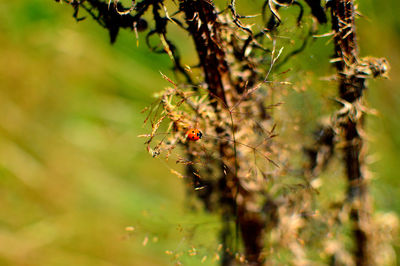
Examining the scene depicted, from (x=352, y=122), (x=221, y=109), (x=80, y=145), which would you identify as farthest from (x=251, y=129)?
(x=80, y=145)

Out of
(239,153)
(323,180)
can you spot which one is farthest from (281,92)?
(323,180)

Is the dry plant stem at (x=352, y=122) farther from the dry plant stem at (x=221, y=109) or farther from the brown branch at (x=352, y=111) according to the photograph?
the dry plant stem at (x=221, y=109)

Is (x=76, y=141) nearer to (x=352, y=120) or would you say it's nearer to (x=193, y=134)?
(x=193, y=134)

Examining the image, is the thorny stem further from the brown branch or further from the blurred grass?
the blurred grass

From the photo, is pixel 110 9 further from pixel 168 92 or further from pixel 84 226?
pixel 84 226

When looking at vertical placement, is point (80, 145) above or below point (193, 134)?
above

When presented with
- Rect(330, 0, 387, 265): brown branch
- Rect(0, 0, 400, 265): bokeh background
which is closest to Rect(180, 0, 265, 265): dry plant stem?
Rect(330, 0, 387, 265): brown branch

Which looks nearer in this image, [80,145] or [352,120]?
[352,120]
